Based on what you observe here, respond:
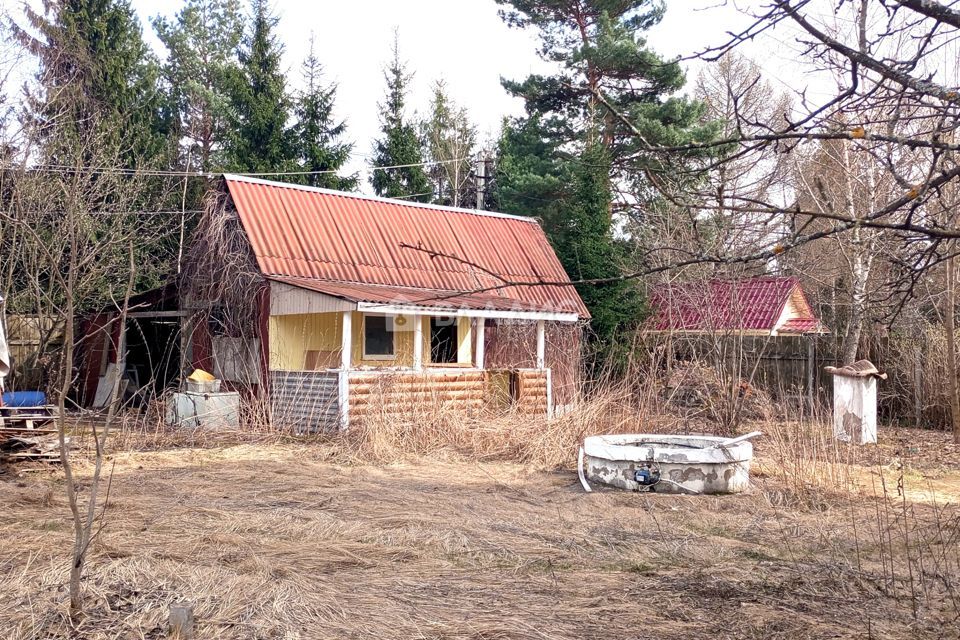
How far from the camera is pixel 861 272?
18266mm

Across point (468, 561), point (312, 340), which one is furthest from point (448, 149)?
point (468, 561)

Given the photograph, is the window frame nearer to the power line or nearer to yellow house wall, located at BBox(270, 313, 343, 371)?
yellow house wall, located at BBox(270, 313, 343, 371)

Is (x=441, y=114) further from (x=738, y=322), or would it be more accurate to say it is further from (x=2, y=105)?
(x=738, y=322)

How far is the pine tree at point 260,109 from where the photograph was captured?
93.1 feet

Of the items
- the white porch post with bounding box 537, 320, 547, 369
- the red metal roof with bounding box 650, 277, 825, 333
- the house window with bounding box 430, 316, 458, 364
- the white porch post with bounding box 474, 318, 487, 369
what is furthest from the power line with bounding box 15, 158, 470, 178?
the red metal roof with bounding box 650, 277, 825, 333

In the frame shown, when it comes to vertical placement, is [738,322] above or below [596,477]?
above

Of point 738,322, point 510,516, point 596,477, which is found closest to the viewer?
point 510,516

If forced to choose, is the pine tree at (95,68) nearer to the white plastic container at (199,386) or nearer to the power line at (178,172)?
the power line at (178,172)

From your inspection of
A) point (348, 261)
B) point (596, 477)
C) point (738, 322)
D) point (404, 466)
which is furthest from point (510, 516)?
point (348, 261)

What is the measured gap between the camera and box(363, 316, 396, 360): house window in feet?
56.5

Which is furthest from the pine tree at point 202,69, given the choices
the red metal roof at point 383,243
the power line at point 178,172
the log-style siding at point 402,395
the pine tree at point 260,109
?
the log-style siding at point 402,395

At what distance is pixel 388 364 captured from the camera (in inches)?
658

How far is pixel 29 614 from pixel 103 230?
58.3 ft

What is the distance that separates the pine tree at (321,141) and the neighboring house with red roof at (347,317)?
982 centimetres
